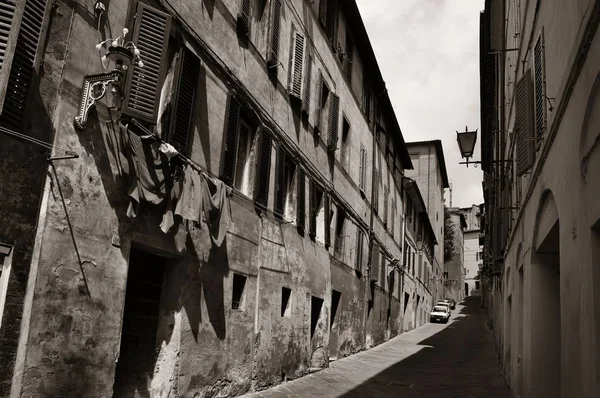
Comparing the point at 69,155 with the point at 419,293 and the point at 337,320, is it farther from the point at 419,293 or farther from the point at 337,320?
the point at 419,293

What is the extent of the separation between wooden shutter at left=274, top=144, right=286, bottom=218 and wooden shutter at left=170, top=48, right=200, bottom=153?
360 cm

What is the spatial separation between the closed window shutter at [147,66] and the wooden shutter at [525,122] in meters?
5.06

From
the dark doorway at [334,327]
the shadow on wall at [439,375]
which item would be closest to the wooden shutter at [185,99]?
the shadow on wall at [439,375]

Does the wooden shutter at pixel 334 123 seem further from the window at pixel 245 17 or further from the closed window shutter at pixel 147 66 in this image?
the closed window shutter at pixel 147 66

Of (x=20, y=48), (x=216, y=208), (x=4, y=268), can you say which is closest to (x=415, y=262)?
(x=216, y=208)

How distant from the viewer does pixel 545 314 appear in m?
8.80

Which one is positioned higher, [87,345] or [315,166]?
[315,166]

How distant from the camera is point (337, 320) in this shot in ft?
53.9

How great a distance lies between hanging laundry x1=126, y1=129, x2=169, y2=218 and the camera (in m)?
7.09

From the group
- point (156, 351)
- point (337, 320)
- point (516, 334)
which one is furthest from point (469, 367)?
point (156, 351)

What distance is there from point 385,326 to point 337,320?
8.52 m

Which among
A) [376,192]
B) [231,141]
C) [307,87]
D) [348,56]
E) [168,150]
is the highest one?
[348,56]

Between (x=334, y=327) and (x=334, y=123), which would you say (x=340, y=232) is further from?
(x=334, y=123)

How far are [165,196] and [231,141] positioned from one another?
2.65 m
